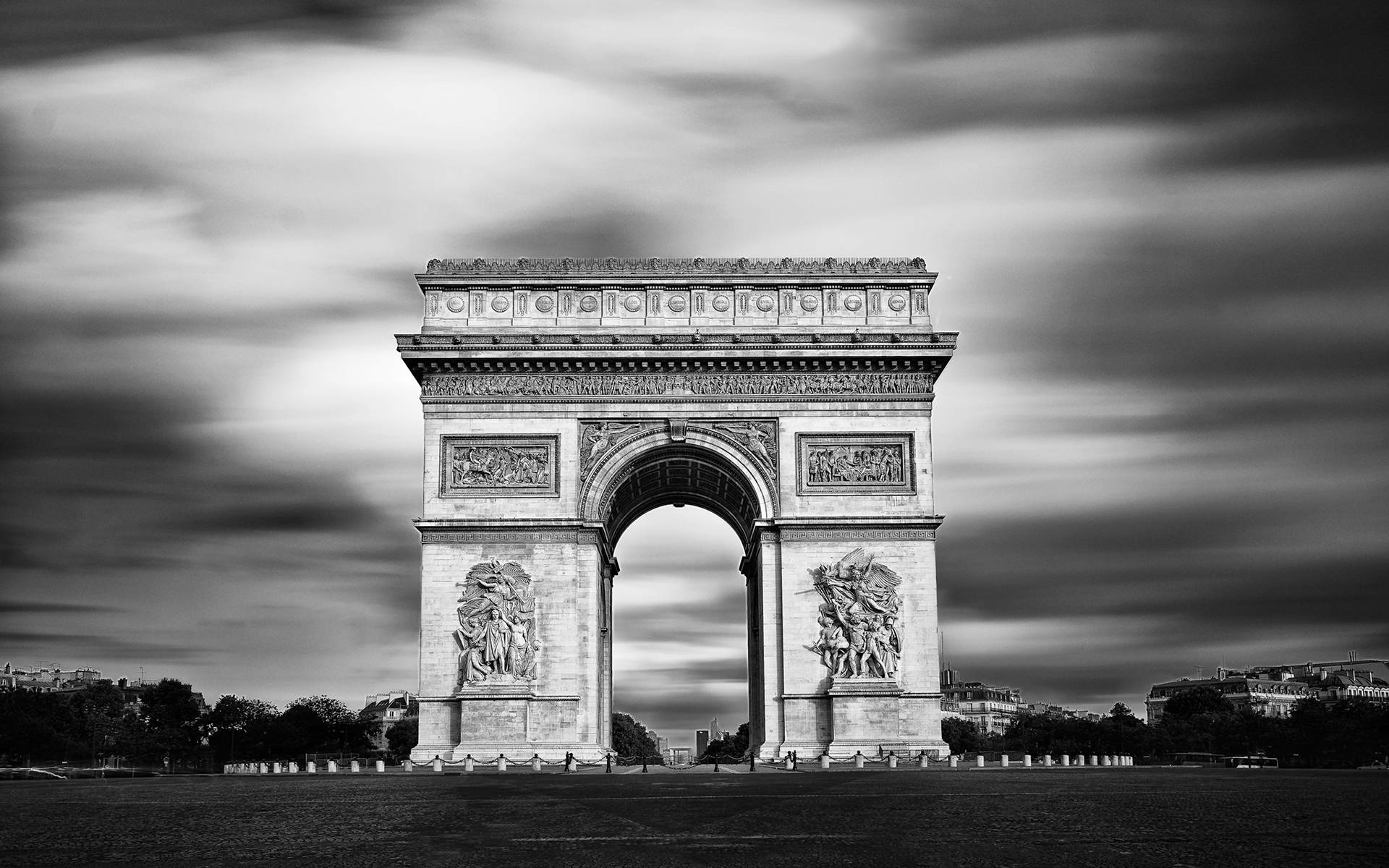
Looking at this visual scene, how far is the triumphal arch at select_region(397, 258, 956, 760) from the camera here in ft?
113

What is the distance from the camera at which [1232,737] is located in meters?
67.4

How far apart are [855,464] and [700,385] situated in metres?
4.43

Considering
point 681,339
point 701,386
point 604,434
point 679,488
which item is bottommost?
point 679,488

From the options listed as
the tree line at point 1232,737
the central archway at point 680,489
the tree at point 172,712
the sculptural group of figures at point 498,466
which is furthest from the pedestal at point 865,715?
the tree at point 172,712

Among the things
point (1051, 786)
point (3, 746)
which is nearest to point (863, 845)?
point (1051, 786)

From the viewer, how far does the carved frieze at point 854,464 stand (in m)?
35.8

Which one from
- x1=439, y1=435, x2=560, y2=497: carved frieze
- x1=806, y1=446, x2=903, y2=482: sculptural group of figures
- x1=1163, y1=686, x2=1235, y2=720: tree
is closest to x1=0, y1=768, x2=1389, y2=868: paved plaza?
x1=439, y1=435, x2=560, y2=497: carved frieze

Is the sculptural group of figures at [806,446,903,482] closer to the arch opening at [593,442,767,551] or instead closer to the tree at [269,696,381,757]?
the arch opening at [593,442,767,551]

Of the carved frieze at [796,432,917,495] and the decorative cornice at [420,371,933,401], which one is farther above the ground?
the decorative cornice at [420,371,933,401]

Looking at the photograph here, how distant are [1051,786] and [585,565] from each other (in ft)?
62.0

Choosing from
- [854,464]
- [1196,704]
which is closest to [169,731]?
[854,464]

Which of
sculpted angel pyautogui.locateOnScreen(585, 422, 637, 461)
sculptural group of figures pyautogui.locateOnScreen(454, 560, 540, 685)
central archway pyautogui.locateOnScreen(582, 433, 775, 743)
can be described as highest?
sculpted angel pyautogui.locateOnScreen(585, 422, 637, 461)

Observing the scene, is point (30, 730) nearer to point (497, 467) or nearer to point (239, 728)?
point (239, 728)

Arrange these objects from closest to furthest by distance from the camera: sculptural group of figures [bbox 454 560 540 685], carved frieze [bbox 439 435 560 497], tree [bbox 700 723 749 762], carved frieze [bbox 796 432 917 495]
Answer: sculptural group of figures [bbox 454 560 540 685]
carved frieze [bbox 439 435 560 497]
carved frieze [bbox 796 432 917 495]
tree [bbox 700 723 749 762]
